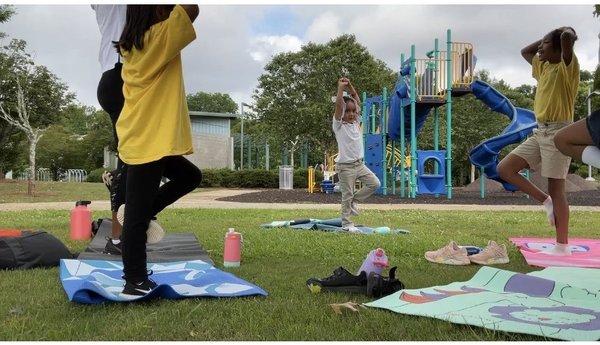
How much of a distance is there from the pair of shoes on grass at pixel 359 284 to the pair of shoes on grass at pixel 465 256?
1259 millimetres

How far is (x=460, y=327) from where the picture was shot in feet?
7.75

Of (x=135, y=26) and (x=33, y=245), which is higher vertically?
(x=135, y=26)

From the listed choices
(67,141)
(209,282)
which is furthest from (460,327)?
(67,141)

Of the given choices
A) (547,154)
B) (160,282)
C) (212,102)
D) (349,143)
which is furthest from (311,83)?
(212,102)

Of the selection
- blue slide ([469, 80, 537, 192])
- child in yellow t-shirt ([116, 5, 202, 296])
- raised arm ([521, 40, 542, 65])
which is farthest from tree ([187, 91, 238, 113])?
child in yellow t-shirt ([116, 5, 202, 296])

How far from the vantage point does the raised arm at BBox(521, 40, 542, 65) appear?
523 cm

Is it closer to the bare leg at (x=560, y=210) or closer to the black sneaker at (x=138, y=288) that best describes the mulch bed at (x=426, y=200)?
the bare leg at (x=560, y=210)

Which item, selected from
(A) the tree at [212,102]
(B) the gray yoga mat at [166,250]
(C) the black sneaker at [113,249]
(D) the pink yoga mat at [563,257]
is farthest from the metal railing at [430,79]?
(A) the tree at [212,102]

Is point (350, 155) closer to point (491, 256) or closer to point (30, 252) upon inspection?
point (491, 256)

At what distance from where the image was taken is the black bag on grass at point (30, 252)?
3.90 metres

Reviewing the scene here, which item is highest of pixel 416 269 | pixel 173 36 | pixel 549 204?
pixel 173 36

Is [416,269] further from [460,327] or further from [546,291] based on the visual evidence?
[460,327]

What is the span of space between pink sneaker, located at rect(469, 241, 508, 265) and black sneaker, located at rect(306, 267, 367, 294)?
1542 mm

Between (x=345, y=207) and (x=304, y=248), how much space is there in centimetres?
205
